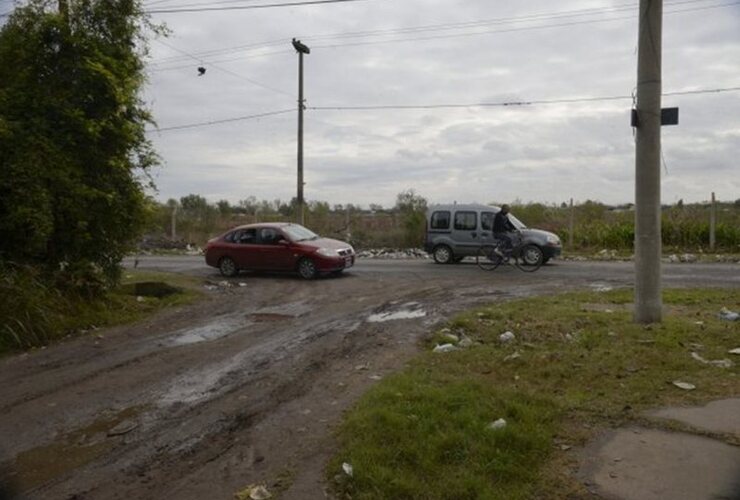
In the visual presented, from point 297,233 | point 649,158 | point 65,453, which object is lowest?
point 65,453

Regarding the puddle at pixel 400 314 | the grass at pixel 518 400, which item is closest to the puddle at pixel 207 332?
the puddle at pixel 400 314

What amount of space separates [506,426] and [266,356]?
425 cm

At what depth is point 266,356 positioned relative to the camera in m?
8.56

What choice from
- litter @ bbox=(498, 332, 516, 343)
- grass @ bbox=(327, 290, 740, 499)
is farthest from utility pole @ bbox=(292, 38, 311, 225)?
litter @ bbox=(498, 332, 516, 343)

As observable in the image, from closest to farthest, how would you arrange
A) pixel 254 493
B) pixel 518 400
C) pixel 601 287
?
pixel 254 493 → pixel 518 400 → pixel 601 287

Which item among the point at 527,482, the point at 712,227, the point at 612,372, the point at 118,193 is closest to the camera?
the point at 527,482

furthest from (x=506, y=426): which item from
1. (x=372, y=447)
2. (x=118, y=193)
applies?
(x=118, y=193)

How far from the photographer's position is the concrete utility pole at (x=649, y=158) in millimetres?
8719

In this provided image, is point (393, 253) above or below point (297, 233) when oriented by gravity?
below

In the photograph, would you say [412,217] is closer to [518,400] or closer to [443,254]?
[443,254]

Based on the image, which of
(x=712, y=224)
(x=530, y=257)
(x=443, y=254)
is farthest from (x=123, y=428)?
(x=712, y=224)

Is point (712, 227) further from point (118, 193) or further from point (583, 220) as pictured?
point (118, 193)

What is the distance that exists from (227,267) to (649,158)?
1216cm

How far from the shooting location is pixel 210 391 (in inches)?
278
